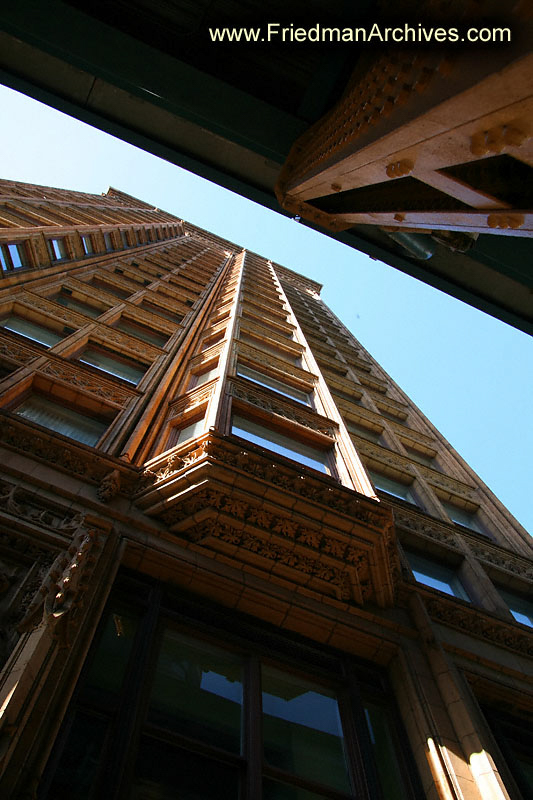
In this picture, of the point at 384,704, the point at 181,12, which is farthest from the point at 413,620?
the point at 181,12

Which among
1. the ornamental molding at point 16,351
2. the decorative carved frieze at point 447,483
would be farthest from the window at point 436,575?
the ornamental molding at point 16,351

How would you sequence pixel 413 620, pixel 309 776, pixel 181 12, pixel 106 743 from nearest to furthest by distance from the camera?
pixel 106 743, pixel 309 776, pixel 181 12, pixel 413 620

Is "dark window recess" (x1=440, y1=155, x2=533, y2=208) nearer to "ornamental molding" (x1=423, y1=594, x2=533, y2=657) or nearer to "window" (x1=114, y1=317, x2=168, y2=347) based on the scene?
"ornamental molding" (x1=423, y1=594, x2=533, y2=657)

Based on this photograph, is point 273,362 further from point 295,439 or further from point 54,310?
point 54,310

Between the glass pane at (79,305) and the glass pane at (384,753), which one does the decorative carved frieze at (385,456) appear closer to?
the glass pane at (384,753)

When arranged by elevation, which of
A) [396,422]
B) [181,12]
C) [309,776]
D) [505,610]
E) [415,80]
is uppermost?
[396,422]

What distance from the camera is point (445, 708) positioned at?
7137 mm

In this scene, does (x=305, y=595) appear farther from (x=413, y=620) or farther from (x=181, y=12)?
(x=181, y=12)

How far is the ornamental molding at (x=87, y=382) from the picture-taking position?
36.9 ft

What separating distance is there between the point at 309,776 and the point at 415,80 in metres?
6.48

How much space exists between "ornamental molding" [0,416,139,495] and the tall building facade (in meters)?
0.03

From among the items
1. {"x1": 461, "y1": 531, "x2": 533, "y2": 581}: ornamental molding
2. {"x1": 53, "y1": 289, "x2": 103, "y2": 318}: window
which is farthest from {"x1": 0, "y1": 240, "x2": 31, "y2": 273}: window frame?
{"x1": 461, "y1": 531, "x2": 533, "y2": 581}: ornamental molding

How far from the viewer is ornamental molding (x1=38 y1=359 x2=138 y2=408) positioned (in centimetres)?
1126

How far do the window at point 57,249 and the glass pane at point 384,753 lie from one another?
2004 cm
